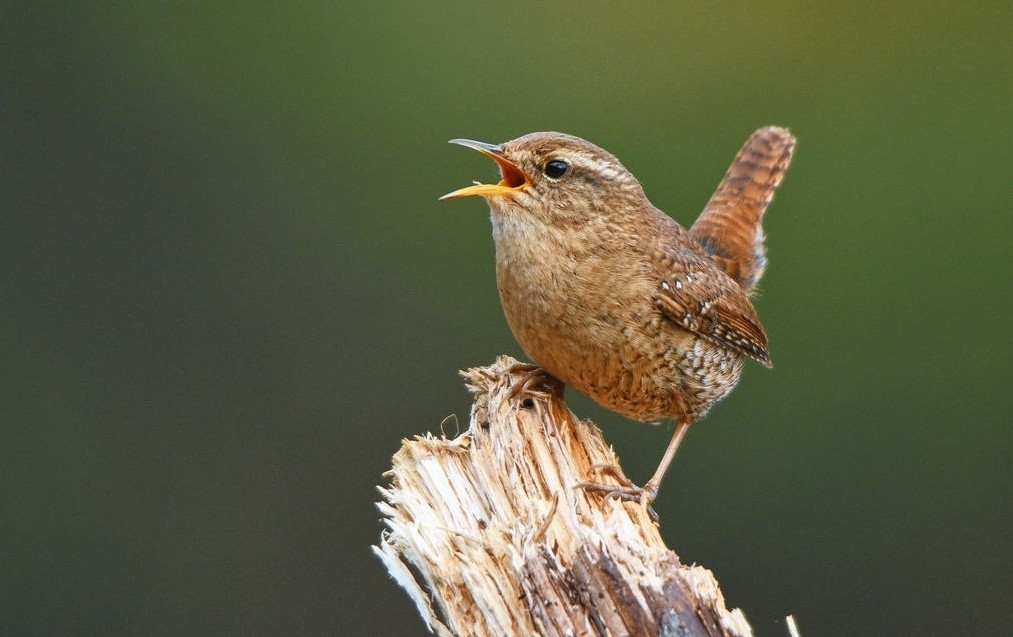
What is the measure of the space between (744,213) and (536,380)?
166 centimetres

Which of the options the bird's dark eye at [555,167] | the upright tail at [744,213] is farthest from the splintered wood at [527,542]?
the upright tail at [744,213]

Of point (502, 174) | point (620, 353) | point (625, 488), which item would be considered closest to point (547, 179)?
point (502, 174)

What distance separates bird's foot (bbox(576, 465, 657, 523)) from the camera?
3643mm

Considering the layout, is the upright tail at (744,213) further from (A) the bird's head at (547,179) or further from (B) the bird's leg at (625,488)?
(B) the bird's leg at (625,488)

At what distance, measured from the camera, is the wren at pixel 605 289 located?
13.5 feet

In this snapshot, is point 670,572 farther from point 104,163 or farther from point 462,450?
point 104,163

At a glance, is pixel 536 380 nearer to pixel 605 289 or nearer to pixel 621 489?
pixel 605 289

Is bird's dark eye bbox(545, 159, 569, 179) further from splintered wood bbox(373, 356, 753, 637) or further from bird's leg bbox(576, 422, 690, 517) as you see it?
bird's leg bbox(576, 422, 690, 517)

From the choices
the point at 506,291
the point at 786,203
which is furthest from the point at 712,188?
the point at 506,291

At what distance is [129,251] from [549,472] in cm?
567

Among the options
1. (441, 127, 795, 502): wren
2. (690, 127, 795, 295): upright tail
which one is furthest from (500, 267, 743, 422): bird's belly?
(690, 127, 795, 295): upright tail

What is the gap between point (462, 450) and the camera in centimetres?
373

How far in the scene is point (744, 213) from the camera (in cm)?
548

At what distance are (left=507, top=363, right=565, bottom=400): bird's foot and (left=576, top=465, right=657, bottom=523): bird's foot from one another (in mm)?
379
